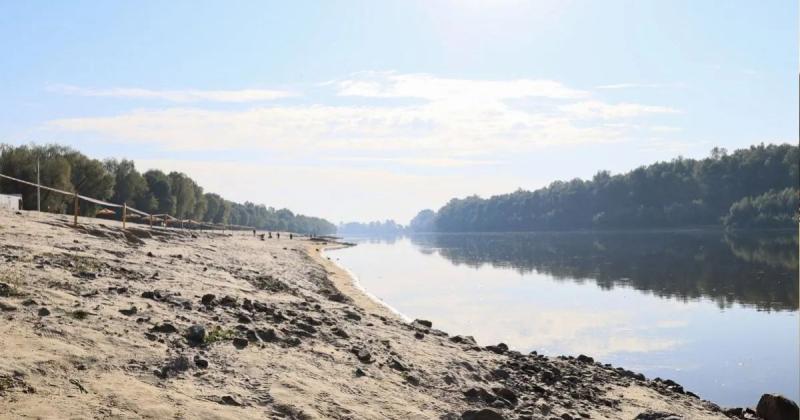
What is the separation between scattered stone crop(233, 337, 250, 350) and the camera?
1104 centimetres

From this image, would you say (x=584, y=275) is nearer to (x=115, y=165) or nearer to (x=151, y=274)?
(x=151, y=274)

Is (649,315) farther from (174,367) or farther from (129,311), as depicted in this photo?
(174,367)

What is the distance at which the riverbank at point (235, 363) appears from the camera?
8.19m

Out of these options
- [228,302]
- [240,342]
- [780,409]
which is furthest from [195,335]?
[780,409]

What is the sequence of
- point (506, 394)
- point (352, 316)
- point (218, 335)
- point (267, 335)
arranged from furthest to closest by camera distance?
point (352, 316), point (267, 335), point (506, 394), point (218, 335)

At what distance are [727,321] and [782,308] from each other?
494cm

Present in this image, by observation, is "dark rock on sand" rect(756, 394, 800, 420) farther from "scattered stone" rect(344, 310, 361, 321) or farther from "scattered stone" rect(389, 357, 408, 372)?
"scattered stone" rect(344, 310, 361, 321)

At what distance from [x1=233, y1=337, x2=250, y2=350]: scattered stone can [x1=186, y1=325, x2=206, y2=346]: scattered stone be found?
21.9 inches

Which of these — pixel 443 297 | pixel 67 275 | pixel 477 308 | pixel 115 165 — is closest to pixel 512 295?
pixel 443 297

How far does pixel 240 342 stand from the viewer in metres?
11.2

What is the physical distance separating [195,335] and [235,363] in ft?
3.82

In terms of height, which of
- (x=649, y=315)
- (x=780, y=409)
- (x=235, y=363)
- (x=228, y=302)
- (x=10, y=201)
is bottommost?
(x=649, y=315)

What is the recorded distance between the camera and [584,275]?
167 feet

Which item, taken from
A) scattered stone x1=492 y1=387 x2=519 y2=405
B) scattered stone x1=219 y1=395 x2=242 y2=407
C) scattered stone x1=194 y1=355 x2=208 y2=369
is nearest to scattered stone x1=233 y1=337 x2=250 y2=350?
scattered stone x1=194 y1=355 x2=208 y2=369
